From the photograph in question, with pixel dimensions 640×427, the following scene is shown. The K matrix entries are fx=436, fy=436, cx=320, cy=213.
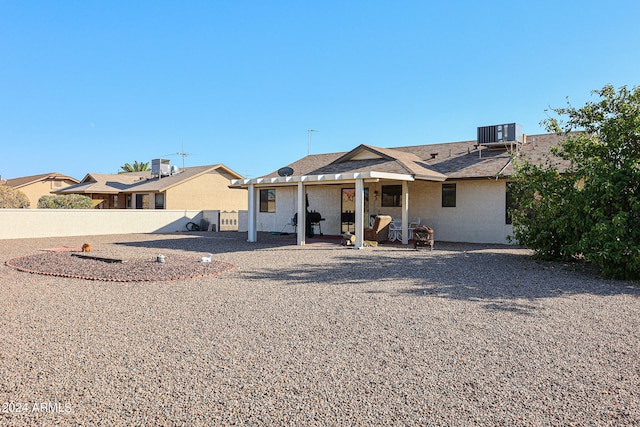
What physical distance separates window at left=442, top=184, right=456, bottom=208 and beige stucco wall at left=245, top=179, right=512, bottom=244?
0.42ft

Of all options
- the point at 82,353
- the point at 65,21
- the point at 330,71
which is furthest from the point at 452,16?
the point at 82,353

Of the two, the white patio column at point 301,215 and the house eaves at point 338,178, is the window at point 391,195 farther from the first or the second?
the white patio column at point 301,215

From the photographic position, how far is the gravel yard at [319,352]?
3143 mm

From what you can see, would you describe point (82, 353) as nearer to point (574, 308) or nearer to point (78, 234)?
point (574, 308)

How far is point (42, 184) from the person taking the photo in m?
40.3

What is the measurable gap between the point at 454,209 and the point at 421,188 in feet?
Result: 5.49

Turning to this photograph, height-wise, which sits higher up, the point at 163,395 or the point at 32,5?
the point at 32,5

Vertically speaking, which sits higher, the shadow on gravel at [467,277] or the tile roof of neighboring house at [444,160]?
the tile roof of neighboring house at [444,160]

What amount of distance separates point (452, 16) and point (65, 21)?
490 inches

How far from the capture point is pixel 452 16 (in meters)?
13.3

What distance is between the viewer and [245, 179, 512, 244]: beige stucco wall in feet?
52.4

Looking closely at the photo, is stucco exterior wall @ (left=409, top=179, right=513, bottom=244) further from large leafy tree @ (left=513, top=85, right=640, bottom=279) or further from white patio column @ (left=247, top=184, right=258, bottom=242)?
white patio column @ (left=247, top=184, right=258, bottom=242)

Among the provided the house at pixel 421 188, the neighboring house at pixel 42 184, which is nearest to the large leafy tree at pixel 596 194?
the house at pixel 421 188

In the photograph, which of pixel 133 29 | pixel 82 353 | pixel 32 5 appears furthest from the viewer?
pixel 133 29
